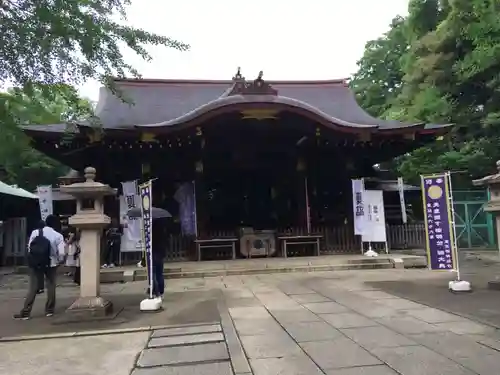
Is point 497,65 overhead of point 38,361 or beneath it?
overhead

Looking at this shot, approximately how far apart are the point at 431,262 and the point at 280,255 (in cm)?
627

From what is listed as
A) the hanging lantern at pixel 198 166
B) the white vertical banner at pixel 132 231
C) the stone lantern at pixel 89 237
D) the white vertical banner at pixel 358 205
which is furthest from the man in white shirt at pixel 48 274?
the white vertical banner at pixel 358 205

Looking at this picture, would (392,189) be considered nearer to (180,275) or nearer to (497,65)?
(497,65)

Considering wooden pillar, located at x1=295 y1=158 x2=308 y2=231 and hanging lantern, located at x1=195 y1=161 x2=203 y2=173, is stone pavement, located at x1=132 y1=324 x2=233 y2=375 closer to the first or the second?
hanging lantern, located at x1=195 y1=161 x2=203 y2=173

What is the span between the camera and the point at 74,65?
614 centimetres

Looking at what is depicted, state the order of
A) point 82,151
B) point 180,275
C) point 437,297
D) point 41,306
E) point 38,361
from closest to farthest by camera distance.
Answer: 1. point 38,361
2. point 437,297
3. point 41,306
4. point 180,275
5. point 82,151

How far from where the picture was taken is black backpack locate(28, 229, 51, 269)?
6.56m

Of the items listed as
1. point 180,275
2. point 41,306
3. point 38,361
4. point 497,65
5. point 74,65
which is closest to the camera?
point 38,361

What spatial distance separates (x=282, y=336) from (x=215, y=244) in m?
8.23

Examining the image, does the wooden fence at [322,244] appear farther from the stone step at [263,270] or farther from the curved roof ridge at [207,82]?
the curved roof ridge at [207,82]

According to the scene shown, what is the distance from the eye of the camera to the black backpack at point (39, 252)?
6559 millimetres

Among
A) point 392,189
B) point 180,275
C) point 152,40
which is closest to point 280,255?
point 180,275

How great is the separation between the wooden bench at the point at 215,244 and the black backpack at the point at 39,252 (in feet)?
20.9

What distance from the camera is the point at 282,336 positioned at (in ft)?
16.3
